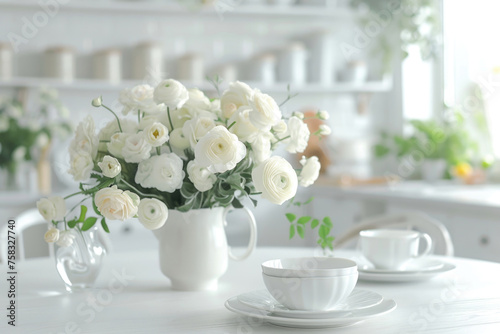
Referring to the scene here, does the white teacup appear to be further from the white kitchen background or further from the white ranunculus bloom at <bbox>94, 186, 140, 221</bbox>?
the white kitchen background

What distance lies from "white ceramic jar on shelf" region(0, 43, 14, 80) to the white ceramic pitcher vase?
2.35 metres

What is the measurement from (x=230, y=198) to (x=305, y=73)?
9.21ft

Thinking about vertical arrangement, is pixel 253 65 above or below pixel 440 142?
above

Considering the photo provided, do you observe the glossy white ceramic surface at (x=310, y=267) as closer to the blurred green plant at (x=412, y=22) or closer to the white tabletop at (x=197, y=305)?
the white tabletop at (x=197, y=305)

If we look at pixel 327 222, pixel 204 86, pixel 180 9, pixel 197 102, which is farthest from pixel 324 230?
pixel 180 9

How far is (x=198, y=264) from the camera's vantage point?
125cm

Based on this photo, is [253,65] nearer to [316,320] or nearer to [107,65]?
[107,65]

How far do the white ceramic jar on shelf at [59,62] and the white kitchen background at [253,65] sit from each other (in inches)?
1.2

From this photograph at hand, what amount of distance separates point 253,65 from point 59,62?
3.33ft

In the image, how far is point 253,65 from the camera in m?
3.78

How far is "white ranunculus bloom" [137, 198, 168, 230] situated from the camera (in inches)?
44.4

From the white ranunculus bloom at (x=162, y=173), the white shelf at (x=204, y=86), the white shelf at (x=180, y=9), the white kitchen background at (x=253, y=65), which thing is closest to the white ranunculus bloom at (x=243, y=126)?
the white ranunculus bloom at (x=162, y=173)

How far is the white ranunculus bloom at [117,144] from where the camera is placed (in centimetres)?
119

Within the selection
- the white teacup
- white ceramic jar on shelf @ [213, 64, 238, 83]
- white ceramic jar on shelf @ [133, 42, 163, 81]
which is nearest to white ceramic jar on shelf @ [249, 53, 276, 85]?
white ceramic jar on shelf @ [213, 64, 238, 83]
